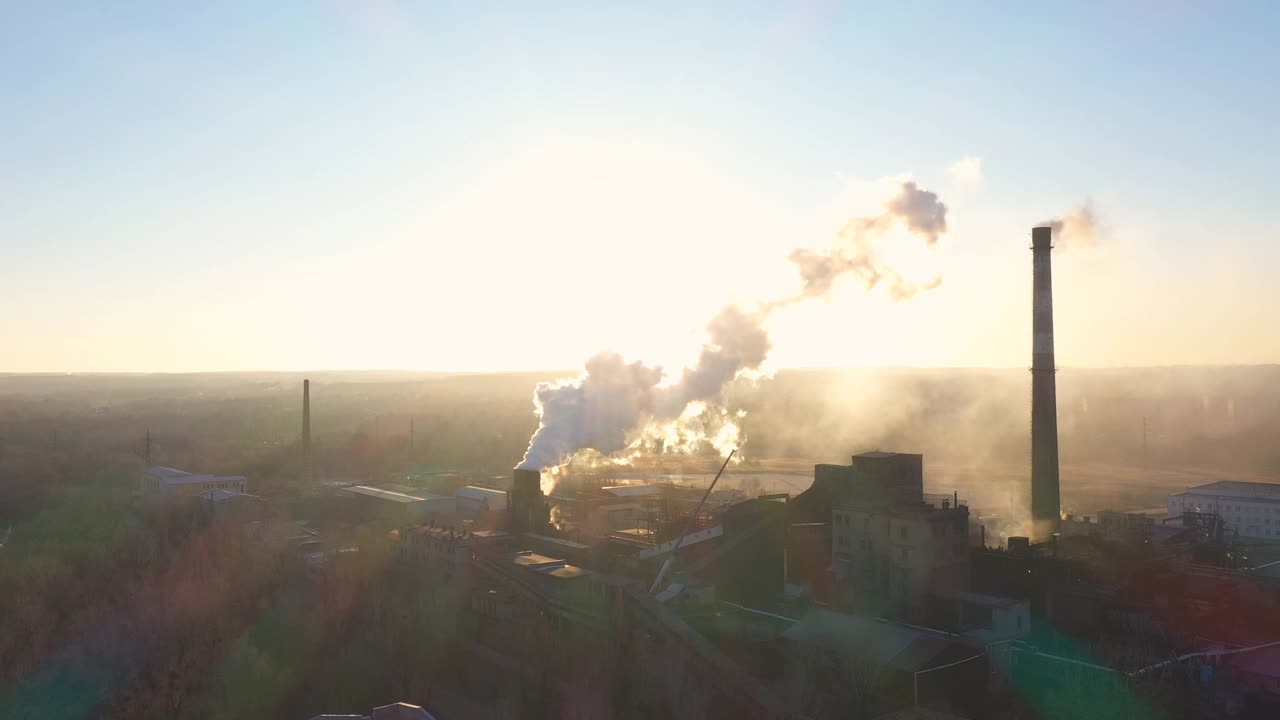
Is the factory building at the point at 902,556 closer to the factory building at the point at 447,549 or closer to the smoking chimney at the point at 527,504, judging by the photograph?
the smoking chimney at the point at 527,504

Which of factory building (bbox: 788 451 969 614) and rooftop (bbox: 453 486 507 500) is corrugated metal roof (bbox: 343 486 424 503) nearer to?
rooftop (bbox: 453 486 507 500)

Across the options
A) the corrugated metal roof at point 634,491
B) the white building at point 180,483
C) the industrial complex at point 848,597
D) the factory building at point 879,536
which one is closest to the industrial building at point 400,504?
the industrial complex at point 848,597

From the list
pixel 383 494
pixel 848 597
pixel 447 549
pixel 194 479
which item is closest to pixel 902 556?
pixel 848 597

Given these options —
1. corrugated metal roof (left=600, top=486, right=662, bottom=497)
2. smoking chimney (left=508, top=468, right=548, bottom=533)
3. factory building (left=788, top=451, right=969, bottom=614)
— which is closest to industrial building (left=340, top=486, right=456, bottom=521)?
smoking chimney (left=508, top=468, right=548, bottom=533)

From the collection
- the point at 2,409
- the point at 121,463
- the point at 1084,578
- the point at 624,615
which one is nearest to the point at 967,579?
the point at 1084,578

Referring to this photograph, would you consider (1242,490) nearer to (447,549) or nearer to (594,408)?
(594,408)
